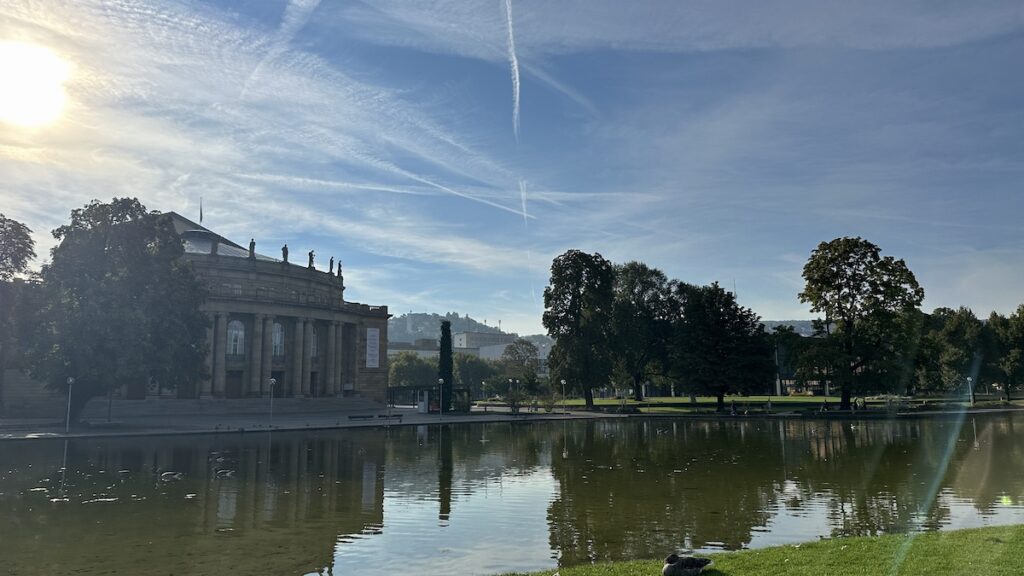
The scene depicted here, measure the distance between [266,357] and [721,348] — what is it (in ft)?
166

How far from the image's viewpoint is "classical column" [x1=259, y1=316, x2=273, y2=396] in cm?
7562

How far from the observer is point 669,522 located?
635 inches

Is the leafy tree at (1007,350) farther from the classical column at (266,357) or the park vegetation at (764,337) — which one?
the classical column at (266,357)

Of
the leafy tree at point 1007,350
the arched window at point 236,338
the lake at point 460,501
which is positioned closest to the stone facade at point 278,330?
the arched window at point 236,338

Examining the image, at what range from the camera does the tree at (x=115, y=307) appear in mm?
45719

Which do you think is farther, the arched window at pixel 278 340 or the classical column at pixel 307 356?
the classical column at pixel 307 356

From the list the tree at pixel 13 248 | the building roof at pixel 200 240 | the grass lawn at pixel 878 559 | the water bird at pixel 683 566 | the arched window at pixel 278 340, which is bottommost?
the grass lawn at pixel 878 559

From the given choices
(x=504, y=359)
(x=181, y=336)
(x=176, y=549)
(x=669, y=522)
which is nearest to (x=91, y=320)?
(x=181, y=336)

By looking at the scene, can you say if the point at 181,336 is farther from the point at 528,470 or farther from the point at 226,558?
the point at 226,558

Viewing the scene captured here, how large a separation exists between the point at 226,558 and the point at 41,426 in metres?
46.5

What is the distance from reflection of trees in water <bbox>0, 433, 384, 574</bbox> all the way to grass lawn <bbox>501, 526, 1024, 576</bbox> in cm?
676

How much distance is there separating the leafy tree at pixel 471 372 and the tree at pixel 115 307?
100m

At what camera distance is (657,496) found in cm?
1981

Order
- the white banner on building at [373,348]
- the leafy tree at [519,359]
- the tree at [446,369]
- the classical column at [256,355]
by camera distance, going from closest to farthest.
A: the tree at [446,369], the classical column at [256,355], the white banner on building at [373,348], the leafy tree at [519,359]
